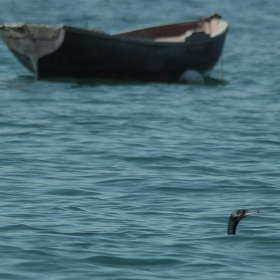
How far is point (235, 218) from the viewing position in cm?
879

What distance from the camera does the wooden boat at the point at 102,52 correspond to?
2175 cm

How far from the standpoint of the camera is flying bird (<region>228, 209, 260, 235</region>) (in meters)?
8.73

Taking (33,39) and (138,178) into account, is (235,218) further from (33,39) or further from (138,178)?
(33,39)

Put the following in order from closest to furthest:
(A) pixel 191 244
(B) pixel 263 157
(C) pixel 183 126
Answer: (A) pixel 191 244 < (B) pixel 263 157 < (C) pixel 183 126

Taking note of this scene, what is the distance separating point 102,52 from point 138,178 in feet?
34.9

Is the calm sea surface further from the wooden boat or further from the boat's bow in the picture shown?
the boat's bow

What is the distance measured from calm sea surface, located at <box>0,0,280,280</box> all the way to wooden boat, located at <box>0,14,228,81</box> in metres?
0.50

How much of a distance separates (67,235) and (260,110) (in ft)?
33.8

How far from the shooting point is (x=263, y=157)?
13477mm

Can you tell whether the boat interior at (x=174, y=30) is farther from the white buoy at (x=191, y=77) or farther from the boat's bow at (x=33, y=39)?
Answer: the boat's bow at (x=33, y=39)

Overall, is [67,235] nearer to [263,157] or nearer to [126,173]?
[126,173]

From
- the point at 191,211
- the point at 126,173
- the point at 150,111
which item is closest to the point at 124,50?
the point at 150,111

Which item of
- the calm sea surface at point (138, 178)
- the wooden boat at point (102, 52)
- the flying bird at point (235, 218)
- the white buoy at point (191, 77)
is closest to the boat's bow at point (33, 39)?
the wooden boat at point (102, 52)

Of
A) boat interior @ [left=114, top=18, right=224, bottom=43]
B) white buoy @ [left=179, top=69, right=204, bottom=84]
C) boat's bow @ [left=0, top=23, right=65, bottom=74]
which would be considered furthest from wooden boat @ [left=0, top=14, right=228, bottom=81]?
boat interior @ [left=114, top=18, right=224, bottom=43]
